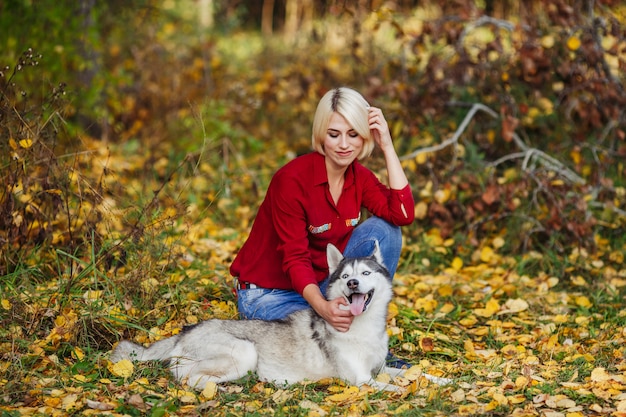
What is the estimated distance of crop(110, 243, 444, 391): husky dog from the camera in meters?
3.97

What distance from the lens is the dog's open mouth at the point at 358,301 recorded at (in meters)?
3.94

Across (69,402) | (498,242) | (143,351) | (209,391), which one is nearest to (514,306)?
(498,242)

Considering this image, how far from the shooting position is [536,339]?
4.89 m

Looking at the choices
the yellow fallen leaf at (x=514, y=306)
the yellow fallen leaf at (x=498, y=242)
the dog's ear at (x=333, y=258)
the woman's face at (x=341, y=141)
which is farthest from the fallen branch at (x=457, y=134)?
the dog's ear at (x=333, y=258)

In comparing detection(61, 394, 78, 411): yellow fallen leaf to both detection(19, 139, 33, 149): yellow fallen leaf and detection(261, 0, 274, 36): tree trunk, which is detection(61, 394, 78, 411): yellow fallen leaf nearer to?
detection(19, 139, 33, 149): yellow fallen leaf

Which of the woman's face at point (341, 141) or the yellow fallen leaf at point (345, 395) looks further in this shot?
the woman's face at point (341, 141)

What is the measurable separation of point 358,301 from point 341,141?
0.94m

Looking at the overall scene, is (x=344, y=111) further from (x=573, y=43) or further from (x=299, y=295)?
(x=573, y=43)

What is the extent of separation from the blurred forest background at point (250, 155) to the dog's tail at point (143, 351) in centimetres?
35

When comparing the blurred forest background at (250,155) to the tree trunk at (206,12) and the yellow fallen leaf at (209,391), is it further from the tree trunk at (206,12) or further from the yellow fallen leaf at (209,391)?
the tree trunk at (206,12)

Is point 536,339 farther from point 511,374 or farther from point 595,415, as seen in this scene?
point 595,415

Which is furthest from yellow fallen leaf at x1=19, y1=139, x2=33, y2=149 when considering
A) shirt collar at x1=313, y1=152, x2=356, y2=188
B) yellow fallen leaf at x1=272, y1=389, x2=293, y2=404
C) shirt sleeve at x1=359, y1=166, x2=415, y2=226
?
yellow fallen leaf at x1=272, y1=389, x2=293, y2=404

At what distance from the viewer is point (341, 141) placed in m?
4.20

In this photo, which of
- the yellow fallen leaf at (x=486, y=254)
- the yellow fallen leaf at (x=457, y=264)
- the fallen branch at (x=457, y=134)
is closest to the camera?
the yellow fallen leaf at (x=457, y=264)
